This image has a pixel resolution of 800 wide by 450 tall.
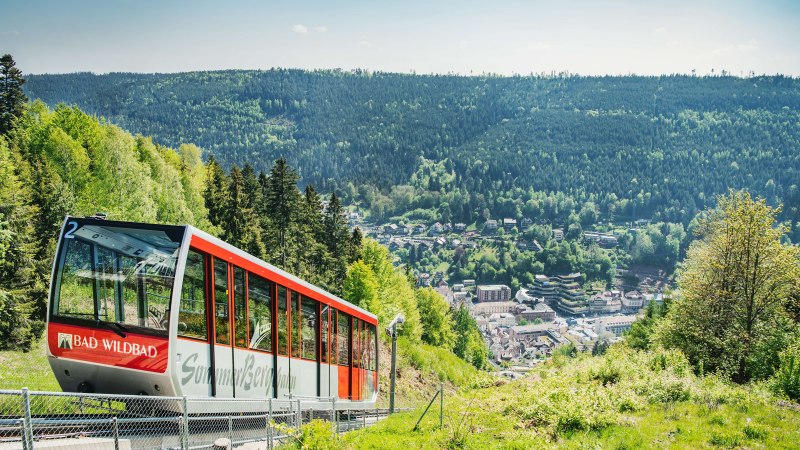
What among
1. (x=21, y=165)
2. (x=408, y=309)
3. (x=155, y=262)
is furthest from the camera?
(x=408, y=309)

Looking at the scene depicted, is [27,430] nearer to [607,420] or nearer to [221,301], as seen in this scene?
[221,301]

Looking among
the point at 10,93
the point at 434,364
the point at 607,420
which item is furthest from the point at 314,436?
the point at 10,93

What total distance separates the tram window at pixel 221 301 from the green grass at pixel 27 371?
8062mm

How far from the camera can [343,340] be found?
17.1 meters

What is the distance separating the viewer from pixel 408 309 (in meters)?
54.5

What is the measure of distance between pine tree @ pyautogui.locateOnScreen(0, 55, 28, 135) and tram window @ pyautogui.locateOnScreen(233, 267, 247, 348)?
41.5 m

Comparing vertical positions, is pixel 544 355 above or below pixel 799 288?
below

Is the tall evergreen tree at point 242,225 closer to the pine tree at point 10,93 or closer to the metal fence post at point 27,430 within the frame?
the pine tree at point 10,93

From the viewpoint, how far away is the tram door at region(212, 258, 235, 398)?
1018 cm

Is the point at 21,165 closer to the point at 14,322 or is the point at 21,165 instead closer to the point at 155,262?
the point at 14,322

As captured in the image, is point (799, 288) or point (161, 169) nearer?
point (799, 288)

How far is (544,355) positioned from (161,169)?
12133 cm

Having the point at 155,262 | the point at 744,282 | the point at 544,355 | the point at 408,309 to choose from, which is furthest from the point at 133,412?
the point at 544,355

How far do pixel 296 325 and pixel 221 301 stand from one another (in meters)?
3.38
